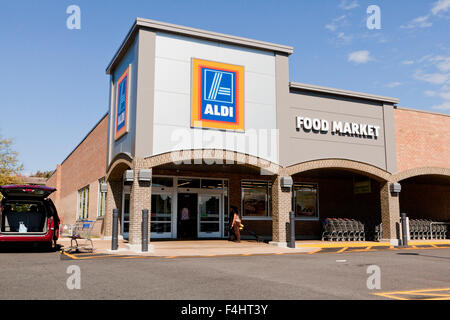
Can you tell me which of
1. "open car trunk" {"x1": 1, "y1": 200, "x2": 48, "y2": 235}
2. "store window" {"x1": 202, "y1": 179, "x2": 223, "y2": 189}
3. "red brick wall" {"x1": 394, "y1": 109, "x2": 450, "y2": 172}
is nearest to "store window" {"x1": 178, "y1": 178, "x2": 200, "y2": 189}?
"store window" {"x1": 202, "y1": 179, "x2": 223, "y2": 189}

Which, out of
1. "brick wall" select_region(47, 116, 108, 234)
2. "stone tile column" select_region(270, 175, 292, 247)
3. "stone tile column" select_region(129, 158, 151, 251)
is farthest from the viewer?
"brick wall" select_region(47, 116, 108, 234)

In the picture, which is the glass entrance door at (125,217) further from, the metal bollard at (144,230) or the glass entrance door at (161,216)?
the metal bollard at (144,230)

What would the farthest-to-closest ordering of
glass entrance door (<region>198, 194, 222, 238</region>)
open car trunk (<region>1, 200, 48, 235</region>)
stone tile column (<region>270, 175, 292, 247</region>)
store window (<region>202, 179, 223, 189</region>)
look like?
store window (<region>202, 179, 223, 189</region>) → glass entrance door (<region>198, 194, 222, 238</region>) → stone tile column (<region>270, 175, 292, 247</region>) → open car trunk (<region>1, 200, 48, 235</region>)

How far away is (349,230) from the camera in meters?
21.2

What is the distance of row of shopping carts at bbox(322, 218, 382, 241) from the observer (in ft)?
69.2

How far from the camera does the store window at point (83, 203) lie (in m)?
27.8

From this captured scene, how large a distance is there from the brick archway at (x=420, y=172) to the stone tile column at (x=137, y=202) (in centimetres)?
1195

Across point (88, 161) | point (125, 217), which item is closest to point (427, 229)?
point (125, 217)

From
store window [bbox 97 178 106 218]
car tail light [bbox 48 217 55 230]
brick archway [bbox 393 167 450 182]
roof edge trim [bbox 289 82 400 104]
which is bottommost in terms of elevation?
car tail light [bbox 48 217 55 230]

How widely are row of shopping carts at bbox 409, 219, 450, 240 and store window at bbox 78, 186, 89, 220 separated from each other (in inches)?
759

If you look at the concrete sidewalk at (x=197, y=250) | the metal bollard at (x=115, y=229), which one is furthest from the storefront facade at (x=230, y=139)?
the concrete sidewalk at (x=197, y=250)

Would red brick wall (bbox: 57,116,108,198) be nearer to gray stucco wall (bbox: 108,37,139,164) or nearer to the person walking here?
gray stucco wall (bbox: 108,37,139,164)
